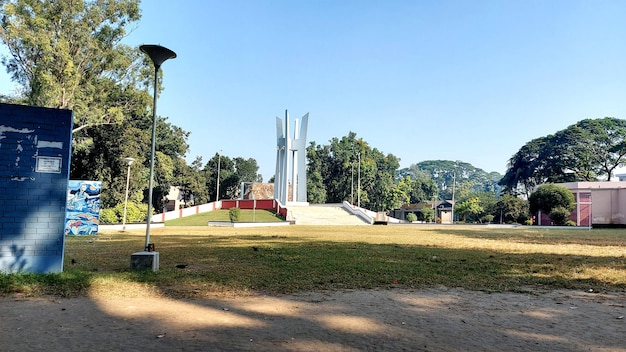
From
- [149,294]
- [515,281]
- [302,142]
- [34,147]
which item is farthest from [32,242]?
[302,142]

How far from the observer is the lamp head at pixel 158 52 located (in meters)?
7.41

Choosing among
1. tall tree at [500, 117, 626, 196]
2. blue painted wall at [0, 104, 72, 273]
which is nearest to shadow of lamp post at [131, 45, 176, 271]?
blue painted wall at [0, 104, 72, 273]

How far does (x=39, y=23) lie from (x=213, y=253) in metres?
19.3

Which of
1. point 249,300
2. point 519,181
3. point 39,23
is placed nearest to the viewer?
point 249,300

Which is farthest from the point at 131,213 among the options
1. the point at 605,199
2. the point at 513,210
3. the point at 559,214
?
the point at 605,199

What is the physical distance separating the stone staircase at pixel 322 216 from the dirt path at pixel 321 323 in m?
31.4

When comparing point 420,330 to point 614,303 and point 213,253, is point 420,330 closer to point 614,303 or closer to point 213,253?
point 614,303

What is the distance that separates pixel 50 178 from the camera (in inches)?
265

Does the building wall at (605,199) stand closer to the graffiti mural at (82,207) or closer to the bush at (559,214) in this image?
the bush at (559,214)

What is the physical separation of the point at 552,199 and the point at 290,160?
2774 cm

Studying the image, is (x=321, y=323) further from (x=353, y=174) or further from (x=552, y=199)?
(x=353, y=174)

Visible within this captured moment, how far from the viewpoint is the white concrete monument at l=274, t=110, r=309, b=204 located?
48594mm

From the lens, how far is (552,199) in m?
36.3

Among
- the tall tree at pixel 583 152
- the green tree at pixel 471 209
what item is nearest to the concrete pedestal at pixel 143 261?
the green tree at pixel 471 209
